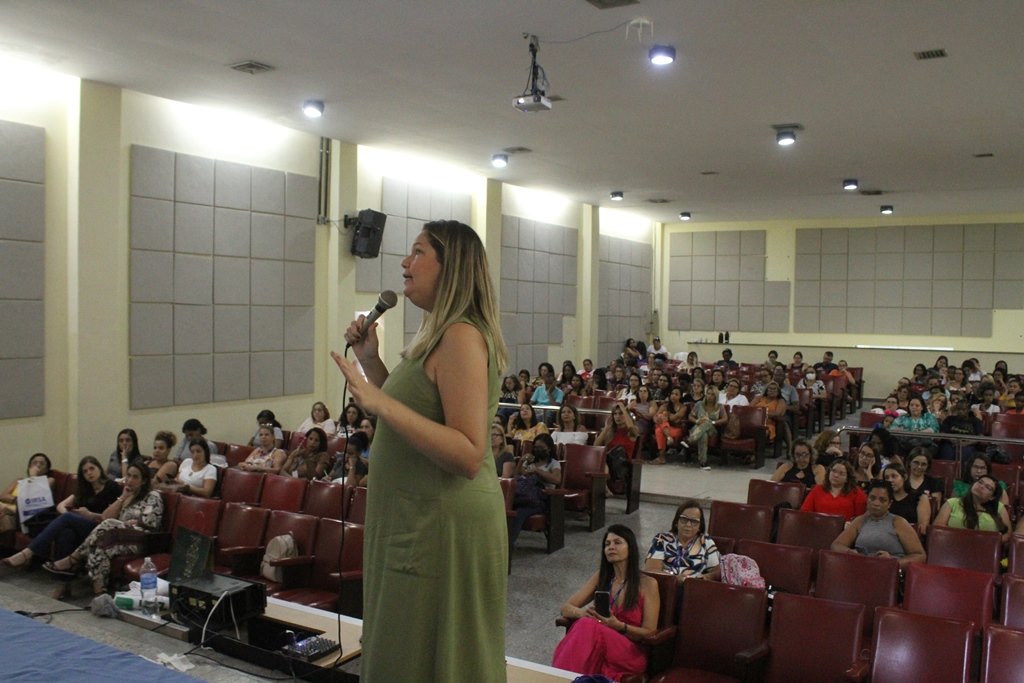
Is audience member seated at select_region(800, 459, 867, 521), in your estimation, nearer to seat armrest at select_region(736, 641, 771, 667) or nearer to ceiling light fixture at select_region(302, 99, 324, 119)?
seat armrest at select_region(736, 641, 771, 667)

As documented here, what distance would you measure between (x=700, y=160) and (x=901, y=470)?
6.20 metres

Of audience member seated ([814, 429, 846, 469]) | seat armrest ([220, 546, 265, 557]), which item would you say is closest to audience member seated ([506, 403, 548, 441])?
Answer: audience member seated ([814, 429, 846, 469])

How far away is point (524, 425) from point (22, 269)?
16.2 feet

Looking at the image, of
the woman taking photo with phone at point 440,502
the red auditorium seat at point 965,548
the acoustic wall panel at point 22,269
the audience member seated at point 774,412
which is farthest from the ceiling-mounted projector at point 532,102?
the audience member seated at point 774,412

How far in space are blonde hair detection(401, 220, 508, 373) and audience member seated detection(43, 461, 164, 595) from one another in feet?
15.4

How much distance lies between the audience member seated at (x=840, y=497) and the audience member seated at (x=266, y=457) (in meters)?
4.59

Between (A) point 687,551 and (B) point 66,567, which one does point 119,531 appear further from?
(A) point 687,551

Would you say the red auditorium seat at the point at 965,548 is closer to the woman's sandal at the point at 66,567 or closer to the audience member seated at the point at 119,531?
the audience member seated at the point at 119,531

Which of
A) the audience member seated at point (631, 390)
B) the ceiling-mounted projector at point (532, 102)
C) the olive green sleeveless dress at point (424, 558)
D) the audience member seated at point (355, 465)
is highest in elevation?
the ceiling-mounted projector at point (532, 102)

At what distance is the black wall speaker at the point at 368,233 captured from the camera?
10.1 metres

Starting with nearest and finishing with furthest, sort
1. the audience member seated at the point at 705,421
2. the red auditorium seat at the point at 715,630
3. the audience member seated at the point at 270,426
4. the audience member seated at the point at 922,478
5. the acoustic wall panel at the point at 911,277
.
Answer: the red auditorium seat at the point at 715,630, the audience member seated at the point at 922,478, the audience member seated at the point at 270,426, the audience member seated at the point at 705,421, the acoustic wall panel at the point at 911,277

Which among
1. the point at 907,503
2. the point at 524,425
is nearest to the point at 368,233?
the point at 524,425

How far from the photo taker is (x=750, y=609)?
3.79m

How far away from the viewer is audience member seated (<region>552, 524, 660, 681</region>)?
372 centimetres
